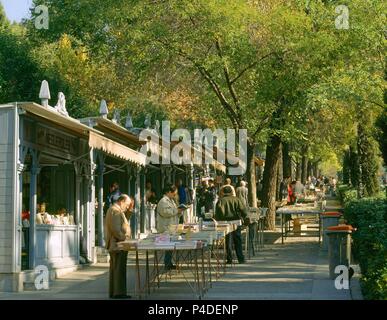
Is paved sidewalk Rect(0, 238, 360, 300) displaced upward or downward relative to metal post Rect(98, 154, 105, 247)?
downward

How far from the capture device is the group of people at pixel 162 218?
15.6 m

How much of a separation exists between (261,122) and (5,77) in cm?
2433

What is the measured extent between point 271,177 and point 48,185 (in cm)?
1289

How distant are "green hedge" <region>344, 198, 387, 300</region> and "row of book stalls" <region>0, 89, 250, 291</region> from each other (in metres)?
5.32

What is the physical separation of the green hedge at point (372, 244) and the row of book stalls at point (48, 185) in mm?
5323

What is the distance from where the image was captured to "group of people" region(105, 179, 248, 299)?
15570 millimetres

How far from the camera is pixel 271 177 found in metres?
34.9
